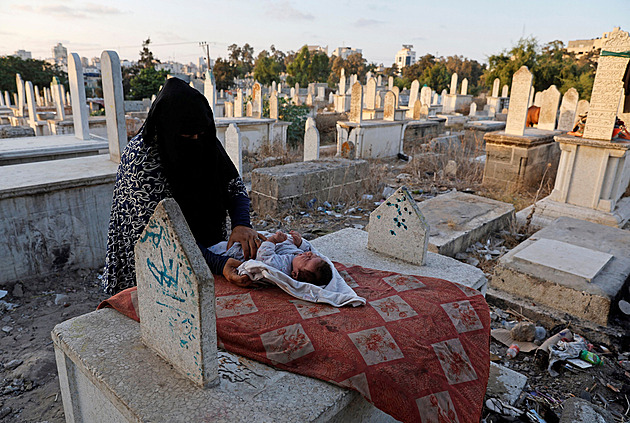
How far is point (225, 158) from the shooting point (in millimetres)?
2561

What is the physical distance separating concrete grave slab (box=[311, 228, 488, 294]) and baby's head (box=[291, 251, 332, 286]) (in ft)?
1.83

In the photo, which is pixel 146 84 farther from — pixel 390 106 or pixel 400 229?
pixel 400 229

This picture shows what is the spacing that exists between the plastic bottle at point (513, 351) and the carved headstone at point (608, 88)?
4288mm

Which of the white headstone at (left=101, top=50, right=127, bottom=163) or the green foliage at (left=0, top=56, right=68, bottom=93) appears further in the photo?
the green foliage at (left=0, top=56, right=68, bottom=93)

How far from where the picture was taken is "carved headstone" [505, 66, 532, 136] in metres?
7.65

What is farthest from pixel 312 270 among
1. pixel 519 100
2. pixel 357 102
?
pixel 357 102

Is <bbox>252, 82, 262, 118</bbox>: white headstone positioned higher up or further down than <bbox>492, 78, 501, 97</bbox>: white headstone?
further down

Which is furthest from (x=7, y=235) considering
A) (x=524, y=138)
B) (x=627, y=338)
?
(x=524, y=138)

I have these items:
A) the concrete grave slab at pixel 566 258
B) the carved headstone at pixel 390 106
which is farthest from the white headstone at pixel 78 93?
the carved headstone at pixel 390 106

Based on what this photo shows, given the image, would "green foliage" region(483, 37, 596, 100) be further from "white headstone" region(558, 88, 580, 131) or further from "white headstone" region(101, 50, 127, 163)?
"white headstone" region(101, 50, 127, 163)

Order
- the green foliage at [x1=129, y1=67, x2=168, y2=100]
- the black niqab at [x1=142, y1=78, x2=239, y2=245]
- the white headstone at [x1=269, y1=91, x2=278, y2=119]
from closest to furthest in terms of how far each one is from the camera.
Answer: the black niqab at [x1=142, y1=78, x2=239, y2=245]
the white headstone at [x1=269, y1=91, x2=278, y2=119]
the green foliage at [x1=129, y1=67, x2=168, y2=100]

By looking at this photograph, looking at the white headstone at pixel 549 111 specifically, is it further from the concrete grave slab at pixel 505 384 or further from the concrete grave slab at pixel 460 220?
the concrete grave slab at pixel 505 384

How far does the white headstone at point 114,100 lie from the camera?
4586 millimetres

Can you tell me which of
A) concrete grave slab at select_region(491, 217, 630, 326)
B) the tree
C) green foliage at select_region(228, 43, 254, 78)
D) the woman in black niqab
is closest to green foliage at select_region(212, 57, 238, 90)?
the tree
